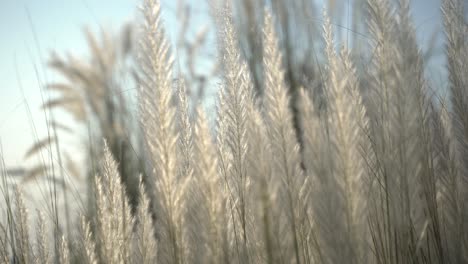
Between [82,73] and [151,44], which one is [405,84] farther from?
[82,73]

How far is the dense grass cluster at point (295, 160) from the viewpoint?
96 cm

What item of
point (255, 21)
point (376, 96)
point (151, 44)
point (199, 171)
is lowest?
point (199, 171)

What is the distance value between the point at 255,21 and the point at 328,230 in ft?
7.55

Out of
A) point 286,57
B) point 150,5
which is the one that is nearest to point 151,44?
point 150,5

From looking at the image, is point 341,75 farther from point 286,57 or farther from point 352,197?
point 286,57

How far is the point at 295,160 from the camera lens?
3.30 feet

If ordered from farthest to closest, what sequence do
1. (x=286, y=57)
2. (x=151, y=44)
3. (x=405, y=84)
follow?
(x=286, y=57)
(x=405, y=84)
(x=151, y=44)

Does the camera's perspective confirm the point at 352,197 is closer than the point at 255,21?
Yes

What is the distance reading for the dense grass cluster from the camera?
3.14 feet

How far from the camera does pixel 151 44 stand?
924 millimetres

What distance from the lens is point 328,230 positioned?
0.96m

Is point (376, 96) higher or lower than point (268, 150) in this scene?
higher

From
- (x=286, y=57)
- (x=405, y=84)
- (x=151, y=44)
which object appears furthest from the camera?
(x=286, y=57)

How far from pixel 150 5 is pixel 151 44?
81 mm
